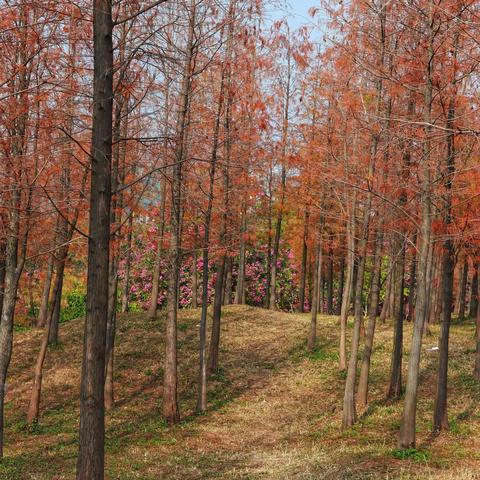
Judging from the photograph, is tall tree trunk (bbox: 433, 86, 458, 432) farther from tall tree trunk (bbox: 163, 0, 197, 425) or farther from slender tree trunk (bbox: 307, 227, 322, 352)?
slender tree trunk (bbox: 307, 227, 322, 352)

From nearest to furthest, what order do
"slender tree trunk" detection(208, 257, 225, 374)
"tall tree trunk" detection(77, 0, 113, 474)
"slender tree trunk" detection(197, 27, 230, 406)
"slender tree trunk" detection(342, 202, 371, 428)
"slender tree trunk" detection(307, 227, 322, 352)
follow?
"tall tree trunk" detection(77, 0, 113, 474), "slender tree trunk" detection(342, 202, 371, 428), "slender tree trunk" detection(197, 27, 230, 406), "slender tree trunk" detection(208, 257, 225, 374), "slender tree trunk" detection(307, 227, 322, 352)

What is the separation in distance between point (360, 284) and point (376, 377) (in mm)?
7099

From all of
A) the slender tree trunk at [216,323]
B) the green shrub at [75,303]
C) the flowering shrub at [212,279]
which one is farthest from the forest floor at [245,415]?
the green shrub at [75,303]

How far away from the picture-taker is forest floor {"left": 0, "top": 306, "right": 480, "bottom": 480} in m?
12.6

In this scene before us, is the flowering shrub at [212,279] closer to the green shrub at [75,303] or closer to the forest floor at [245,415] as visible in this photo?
the green shrub at [75,303]

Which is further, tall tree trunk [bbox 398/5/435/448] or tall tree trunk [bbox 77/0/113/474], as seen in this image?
tall tree trunk [bbox 398/5/435/448]

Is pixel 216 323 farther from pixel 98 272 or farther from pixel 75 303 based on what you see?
pixel 75 303

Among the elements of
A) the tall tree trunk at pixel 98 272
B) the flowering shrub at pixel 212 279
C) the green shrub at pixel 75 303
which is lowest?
the green shrub at pixel 75 303

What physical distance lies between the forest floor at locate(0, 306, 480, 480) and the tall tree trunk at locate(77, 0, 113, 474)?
5.21m

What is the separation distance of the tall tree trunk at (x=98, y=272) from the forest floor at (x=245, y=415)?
521cm

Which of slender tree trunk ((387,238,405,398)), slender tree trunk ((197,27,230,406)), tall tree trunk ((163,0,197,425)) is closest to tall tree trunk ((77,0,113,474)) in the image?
tall tree trunk ((163,0,197,425))

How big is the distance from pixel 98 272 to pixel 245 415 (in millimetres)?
12823

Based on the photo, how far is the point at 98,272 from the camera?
7.67m

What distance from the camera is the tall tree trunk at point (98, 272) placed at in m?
7.46
